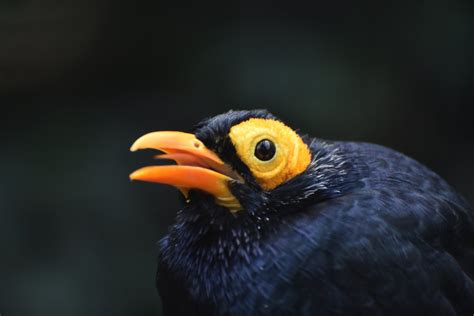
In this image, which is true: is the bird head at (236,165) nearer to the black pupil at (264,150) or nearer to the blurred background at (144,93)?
the black pupil at (264,150)

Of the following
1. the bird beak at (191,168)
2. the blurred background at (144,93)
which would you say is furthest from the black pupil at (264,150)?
the blurred background at (144,93)

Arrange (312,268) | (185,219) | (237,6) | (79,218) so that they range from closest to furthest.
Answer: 1. (312,268)
2. (185,219)
3. (79,218)
4. (237,6)

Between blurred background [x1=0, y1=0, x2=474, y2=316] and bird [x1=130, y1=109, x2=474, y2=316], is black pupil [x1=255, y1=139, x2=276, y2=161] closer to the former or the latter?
bird [x1=130, y1=109, x2=474, y2=316]

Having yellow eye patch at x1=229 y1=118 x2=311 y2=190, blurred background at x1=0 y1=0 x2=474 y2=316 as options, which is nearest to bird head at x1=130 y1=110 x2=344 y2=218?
yellow eye patch at x1=229 y1=118 x2=311 y2=190

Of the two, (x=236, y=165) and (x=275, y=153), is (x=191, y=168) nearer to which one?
(x=236, y=165)

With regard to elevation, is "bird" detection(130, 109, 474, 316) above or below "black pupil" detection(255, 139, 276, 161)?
below

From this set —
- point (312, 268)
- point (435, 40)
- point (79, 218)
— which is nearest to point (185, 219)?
point (312, 268)

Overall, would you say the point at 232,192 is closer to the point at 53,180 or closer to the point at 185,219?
the point at 185,219

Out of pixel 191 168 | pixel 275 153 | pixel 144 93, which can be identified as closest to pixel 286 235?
pixel 275 153

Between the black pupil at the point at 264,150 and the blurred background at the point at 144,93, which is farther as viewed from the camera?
the blurred background at the point at 144,93
